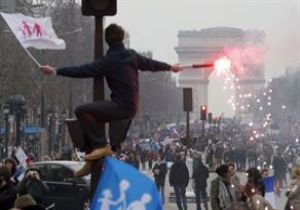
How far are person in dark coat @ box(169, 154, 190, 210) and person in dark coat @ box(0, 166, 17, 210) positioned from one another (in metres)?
14.7

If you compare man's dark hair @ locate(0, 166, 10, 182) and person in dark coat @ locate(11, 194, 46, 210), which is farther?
man's dark hair @ locate(0, 166, 10, 182)

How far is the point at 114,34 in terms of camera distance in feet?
28.5

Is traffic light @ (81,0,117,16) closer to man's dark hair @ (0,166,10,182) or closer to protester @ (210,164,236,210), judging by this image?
man's dark hair @ (0,166,10,182)

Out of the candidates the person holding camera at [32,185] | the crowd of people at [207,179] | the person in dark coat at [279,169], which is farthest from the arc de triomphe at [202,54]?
the person holding camera at [32,185]

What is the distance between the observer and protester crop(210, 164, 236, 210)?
13.6 meters

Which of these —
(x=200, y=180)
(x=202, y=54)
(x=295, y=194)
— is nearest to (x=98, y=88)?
(x=295, y=194)

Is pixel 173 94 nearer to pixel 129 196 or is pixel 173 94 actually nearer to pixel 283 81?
pixel 283 81

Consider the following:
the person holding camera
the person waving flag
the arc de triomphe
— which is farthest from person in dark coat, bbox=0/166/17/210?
the arc de triomphe

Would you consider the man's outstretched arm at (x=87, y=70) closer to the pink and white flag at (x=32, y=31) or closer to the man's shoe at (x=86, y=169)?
the man's shoe at (x=86, y=169)

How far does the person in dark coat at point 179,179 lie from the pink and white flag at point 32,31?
13564 millimetres

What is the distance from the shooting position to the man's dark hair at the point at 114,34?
8.66 metres

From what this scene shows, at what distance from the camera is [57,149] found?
195 ft

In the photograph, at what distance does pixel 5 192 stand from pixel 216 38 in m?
135

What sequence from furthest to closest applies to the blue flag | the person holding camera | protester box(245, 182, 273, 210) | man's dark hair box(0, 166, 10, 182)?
1. the person holding camera
2. man's dark hair box(0, 166, 10, 182)
3. protester box(245, 182, 273, 210)
4. the blue flag
